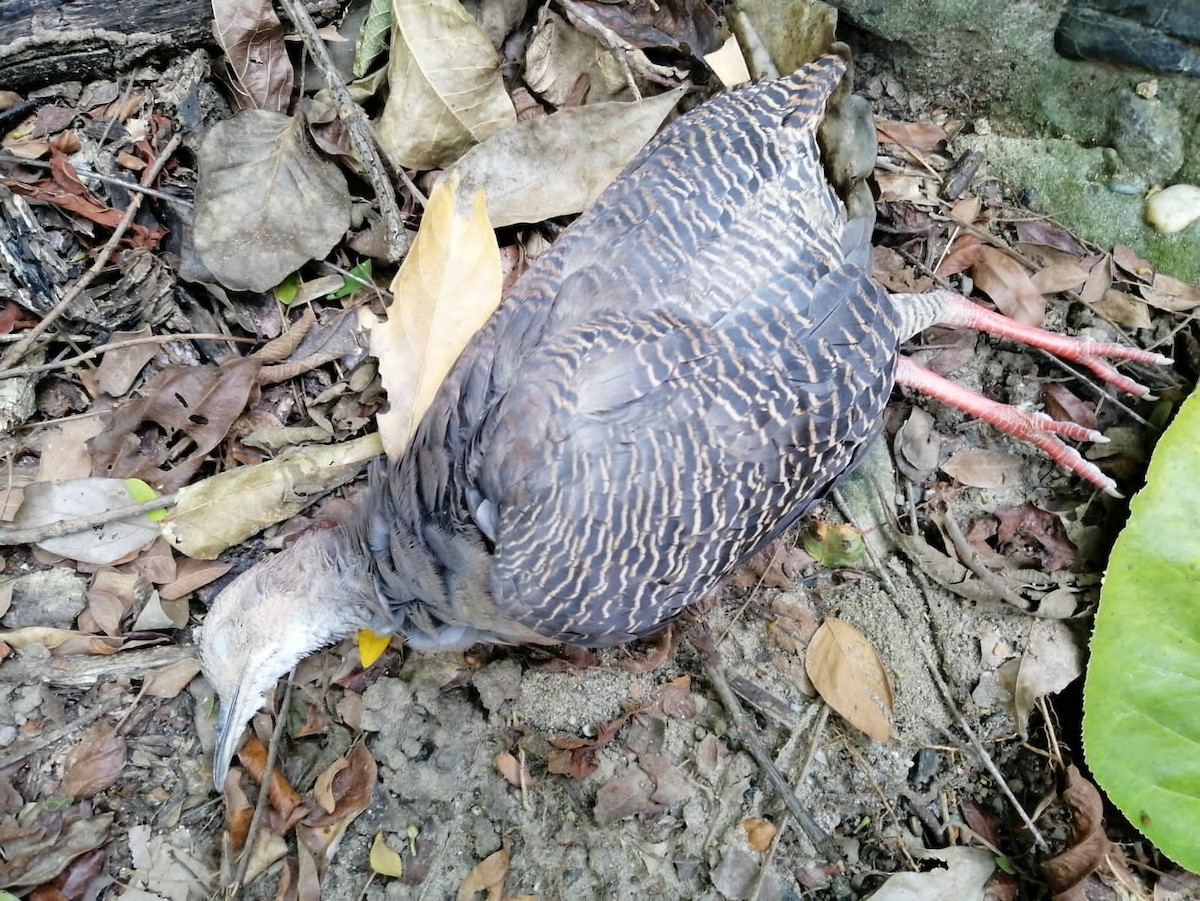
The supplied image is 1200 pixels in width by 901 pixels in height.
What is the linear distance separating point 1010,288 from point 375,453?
6.72 feet

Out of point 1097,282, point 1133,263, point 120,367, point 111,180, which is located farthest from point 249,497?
point 1133,263

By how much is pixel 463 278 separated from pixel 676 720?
1407 millimetres

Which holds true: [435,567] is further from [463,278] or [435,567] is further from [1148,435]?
[1148,435]

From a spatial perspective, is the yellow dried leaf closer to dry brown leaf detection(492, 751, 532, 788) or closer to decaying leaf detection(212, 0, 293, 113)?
dry brown leaf detection(492, 751, 532, 788)

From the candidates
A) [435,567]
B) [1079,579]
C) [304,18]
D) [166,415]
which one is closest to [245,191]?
[304,18]

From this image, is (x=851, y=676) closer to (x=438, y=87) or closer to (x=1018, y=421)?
(x=1018, y=421)

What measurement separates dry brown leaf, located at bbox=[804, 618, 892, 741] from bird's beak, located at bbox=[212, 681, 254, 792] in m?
1.57

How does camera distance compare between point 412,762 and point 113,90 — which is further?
point 113,90

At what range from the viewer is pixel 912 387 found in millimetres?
2600

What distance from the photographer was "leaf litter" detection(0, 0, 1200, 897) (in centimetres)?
234

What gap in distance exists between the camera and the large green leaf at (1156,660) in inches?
84.8

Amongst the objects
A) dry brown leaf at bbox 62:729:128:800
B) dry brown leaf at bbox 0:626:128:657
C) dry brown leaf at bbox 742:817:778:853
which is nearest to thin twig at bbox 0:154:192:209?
dry brown leaf at bbox 0:626:128:657

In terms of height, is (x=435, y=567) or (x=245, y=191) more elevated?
(x=245, y=191)

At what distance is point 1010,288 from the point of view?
2688 mm
